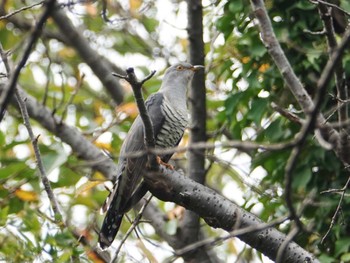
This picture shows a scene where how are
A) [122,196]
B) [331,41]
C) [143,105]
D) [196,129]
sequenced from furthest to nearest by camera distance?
[196,129] → [122,196] → [331,41] → [143,105]

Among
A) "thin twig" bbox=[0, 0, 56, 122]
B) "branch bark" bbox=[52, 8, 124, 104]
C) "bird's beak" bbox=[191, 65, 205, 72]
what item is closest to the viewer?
"thin twig" bbox=[0, 0, 56, 122]

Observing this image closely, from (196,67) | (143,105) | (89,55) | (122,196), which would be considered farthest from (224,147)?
(89,55)

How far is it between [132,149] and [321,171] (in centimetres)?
102

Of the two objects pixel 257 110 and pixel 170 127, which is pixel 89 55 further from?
pixel 257 110

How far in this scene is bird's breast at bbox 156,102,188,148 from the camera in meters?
4.04

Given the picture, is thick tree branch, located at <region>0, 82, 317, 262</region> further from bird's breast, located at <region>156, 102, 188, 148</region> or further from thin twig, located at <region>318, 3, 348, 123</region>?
bird's breast, located at <region>156, 102, 188, 148</region>

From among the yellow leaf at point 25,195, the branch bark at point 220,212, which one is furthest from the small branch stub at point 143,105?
the yellow leaf at point 25,195

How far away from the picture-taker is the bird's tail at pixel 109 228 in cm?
352

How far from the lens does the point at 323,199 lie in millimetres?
3648

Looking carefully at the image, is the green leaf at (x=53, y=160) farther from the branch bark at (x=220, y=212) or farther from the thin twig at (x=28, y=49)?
the thin twig at (x=28, y=49)

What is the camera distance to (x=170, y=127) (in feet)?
13.2

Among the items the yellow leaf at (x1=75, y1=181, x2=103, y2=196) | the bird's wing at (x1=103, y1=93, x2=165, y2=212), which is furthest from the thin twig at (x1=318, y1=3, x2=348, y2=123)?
the yellow leaf at (x1=75, y1=181, x2=103, y2=196)

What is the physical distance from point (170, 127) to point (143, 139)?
0.36 meters

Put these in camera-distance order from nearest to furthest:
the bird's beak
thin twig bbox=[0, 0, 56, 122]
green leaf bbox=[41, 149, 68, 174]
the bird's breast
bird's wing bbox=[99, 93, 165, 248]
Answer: thin twig bbox=[0, 0, 56, 122]
bird's wing bbox=[99, 93, 165, 248]
green leaf bbox=[41, 149, 68, 174]
the bird's breast
the bird's beak
